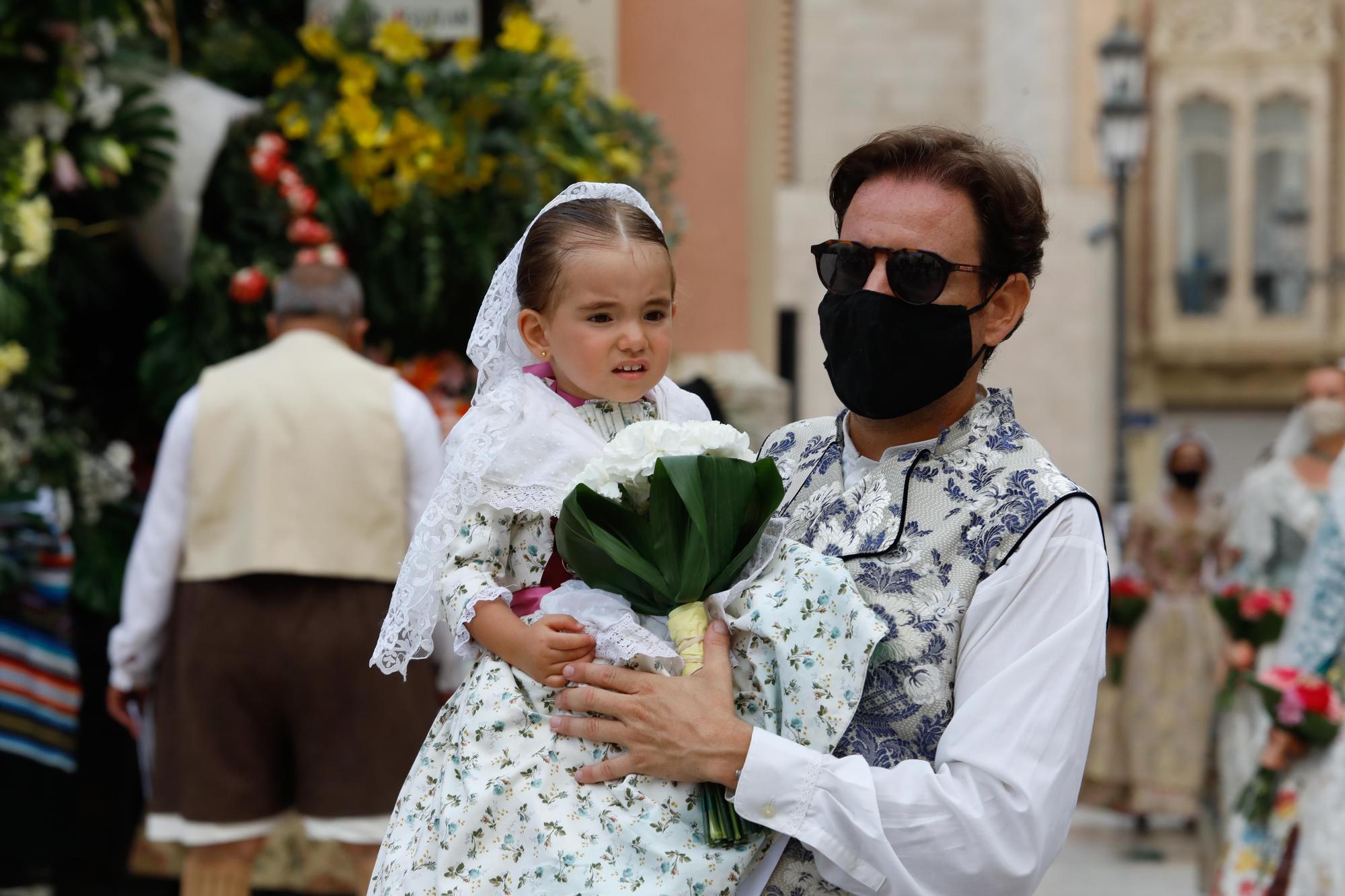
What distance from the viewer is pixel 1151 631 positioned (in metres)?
9.73

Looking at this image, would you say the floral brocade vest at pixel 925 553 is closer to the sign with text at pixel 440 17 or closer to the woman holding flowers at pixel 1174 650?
the sign with text at pixel 440 17

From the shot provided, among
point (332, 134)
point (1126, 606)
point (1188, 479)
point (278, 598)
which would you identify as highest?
point (332, 134)

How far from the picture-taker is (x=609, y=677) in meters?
2.25

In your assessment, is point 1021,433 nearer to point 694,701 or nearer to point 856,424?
point 856,424

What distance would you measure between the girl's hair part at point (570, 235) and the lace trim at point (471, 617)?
469mm

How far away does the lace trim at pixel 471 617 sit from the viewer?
246cm

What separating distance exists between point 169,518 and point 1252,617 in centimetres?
449

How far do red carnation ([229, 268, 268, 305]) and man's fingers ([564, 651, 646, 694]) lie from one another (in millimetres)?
3664

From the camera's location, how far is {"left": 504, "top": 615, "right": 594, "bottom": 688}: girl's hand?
2297 millimetres

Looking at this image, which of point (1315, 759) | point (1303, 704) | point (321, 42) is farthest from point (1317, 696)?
point (321, 42)

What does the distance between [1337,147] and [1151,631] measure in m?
19.6

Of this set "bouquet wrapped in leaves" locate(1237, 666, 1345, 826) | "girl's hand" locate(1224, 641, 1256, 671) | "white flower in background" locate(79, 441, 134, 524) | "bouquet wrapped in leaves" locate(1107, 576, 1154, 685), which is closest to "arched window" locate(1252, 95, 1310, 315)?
"bouquet wrapped in leaves" locate(1107, 576, 1154, 685)

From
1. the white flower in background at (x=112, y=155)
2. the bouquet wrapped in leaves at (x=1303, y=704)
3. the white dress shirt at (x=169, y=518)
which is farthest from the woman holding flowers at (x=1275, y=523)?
the white flower in background at (x=112, y=155)

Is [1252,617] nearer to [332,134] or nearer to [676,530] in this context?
[332,134]
